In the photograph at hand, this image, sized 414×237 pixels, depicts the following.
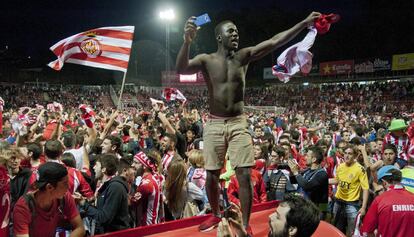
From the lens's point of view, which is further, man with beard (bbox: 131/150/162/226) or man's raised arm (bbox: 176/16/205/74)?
man with beard (bbox: 131/150/162/226)

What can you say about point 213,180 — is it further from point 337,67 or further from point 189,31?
point 337,67

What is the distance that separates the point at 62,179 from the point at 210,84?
60.3 inches

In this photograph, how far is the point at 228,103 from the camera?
12.0 feet

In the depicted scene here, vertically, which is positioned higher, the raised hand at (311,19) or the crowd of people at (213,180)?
the raised hand at (311,19)

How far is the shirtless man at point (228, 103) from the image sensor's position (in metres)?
3.57

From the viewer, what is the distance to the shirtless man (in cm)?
357

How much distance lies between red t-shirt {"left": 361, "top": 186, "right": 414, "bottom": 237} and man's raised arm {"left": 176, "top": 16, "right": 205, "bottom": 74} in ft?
7.50

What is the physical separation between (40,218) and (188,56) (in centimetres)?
178

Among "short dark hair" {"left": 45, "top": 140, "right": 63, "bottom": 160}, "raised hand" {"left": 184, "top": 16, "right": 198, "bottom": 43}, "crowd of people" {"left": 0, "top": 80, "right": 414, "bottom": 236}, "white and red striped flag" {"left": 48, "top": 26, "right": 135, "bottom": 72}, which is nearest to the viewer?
"crowd of people" {"left": 0, "top": 80, "right": 414, "bottom": 236}

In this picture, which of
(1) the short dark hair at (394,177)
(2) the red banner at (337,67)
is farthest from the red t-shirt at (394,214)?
(2) the red banner at (337,67)

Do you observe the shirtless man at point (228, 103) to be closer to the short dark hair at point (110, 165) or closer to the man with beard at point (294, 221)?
the man with beard at point (294, 221)

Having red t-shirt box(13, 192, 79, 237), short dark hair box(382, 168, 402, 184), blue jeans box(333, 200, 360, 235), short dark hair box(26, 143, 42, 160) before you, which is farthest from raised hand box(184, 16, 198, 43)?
blue jeans box(333, 200, 360, 235)

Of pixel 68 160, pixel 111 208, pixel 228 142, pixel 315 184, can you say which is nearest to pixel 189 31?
pixel 228 142

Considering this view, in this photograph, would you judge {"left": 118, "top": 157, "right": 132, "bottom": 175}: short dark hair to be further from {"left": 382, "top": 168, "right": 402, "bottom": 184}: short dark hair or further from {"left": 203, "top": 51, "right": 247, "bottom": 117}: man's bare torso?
{"left": 382, "top": 168, "right": 402, "bottom": 184}: short dark hair
